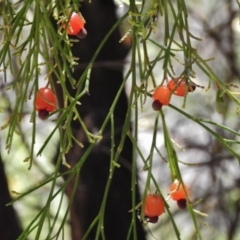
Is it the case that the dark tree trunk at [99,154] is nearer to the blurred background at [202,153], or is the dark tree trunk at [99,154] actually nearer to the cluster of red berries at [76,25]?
the blurred background at [202,153]

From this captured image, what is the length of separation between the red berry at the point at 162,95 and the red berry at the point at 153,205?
183 mm

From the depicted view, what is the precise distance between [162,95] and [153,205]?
0.66 feet

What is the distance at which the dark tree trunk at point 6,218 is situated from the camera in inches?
80.3

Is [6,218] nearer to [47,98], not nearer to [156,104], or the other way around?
[47,98]

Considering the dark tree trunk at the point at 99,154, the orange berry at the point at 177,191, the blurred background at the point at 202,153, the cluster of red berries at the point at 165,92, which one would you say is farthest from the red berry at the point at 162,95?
the blurred background at the point at 202,153

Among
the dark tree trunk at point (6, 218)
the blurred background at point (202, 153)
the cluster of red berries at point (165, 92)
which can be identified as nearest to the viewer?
the cluster of red berries at point (165, 92)

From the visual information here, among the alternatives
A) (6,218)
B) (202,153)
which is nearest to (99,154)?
(6,218)

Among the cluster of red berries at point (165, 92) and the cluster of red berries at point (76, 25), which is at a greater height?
the cluster of red berries at point (76, 25)

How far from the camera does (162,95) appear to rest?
102 cm

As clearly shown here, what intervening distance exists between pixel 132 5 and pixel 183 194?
33cm

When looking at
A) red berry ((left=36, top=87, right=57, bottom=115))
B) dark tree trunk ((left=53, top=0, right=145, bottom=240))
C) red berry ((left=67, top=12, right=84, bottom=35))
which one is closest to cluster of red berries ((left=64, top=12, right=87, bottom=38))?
red berry ((left=67, top=12, right=84, bottom=35))

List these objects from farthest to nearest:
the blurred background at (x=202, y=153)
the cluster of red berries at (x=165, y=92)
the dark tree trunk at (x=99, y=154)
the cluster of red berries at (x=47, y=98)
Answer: the blurred background at (x=202, y=153), the dark tree trunk at (x=99, y=154), the cluster of red berries at (x=47, y=98), the cluster of red berries at (x=165, y=92)

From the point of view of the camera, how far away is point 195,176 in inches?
115

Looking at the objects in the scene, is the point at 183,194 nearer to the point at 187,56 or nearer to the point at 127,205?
the point at 187,56
